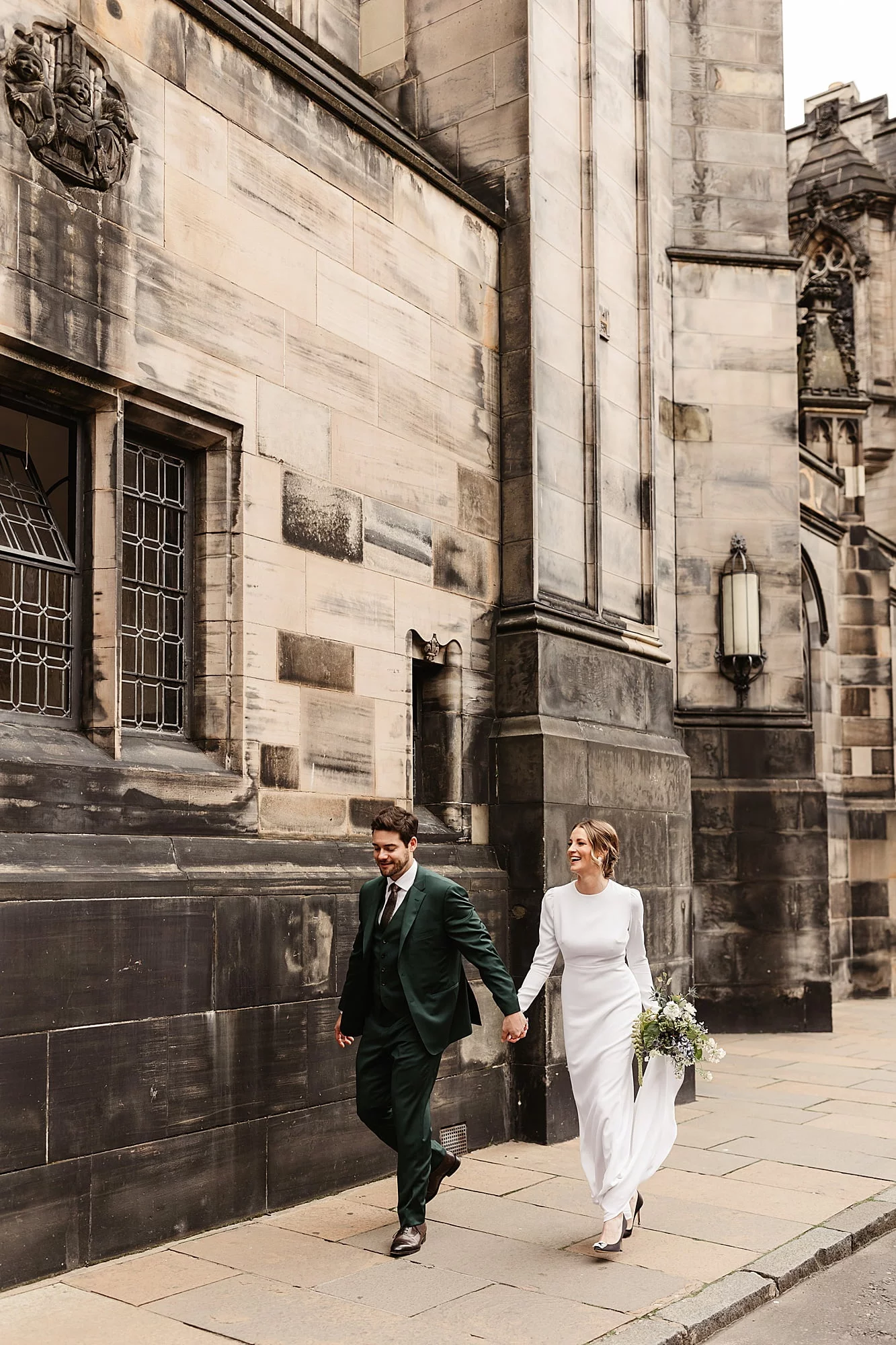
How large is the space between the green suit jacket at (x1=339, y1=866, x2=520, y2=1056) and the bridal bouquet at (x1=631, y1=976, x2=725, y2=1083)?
1.74 feet

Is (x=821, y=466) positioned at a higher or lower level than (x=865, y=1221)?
higher

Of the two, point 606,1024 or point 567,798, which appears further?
point 567,798

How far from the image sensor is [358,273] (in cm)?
751

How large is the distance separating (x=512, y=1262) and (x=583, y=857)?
5.20ft

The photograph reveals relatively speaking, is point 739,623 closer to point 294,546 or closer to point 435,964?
point 294,546

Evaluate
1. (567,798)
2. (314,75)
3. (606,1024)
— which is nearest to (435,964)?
(606,1024)

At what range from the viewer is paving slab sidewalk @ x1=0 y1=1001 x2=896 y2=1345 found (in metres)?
4.65

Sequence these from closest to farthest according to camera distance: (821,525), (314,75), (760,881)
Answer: (314,75) → (760,881) → (821,525)

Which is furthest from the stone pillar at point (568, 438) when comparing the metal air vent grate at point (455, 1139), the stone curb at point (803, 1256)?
the stone curb at point (803, 1256)

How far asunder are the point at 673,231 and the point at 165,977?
948 centimetres

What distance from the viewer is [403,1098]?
555 centimetres

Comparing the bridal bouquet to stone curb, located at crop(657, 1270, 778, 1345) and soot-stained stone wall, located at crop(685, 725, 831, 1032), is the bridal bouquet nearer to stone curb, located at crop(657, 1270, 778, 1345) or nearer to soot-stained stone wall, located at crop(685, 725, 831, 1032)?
stone curb, located at crop(657, 1270, 778, 1345)

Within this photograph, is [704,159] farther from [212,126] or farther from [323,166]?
[212,126]

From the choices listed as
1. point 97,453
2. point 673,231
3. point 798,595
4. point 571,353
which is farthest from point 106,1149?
point 673,231
